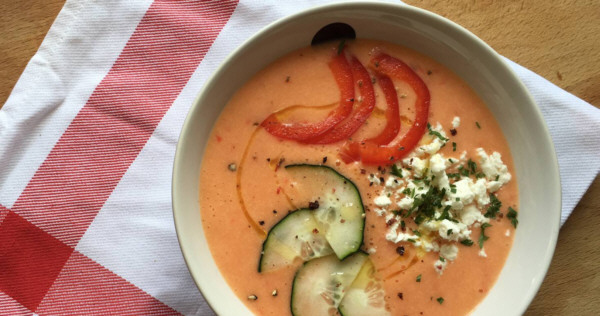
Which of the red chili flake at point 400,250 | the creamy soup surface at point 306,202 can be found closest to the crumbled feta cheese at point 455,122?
the creamy soup surface at point 306,202

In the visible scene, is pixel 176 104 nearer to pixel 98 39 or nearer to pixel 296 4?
pixel 98 39

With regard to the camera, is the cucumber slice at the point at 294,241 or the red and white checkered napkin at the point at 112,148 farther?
the red and white checkered napkin at the point at 112,148

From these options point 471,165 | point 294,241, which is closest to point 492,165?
point 471,165

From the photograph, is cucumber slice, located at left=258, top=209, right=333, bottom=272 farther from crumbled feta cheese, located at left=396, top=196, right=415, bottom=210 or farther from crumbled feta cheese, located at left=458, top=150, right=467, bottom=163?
crumbled feta cheese, located at left=458, top=150, right=467, bottom=163

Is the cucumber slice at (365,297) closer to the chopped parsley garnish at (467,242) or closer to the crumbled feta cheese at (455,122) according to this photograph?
the chopped parsley garnish at (467,242)

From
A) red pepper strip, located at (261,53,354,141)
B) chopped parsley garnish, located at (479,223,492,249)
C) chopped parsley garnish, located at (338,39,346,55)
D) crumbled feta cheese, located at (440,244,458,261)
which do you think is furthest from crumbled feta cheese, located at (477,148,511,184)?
chopped parsley garnish, located at (338,39,346,55)

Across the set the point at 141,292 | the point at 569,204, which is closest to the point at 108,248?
the point at 141,292
